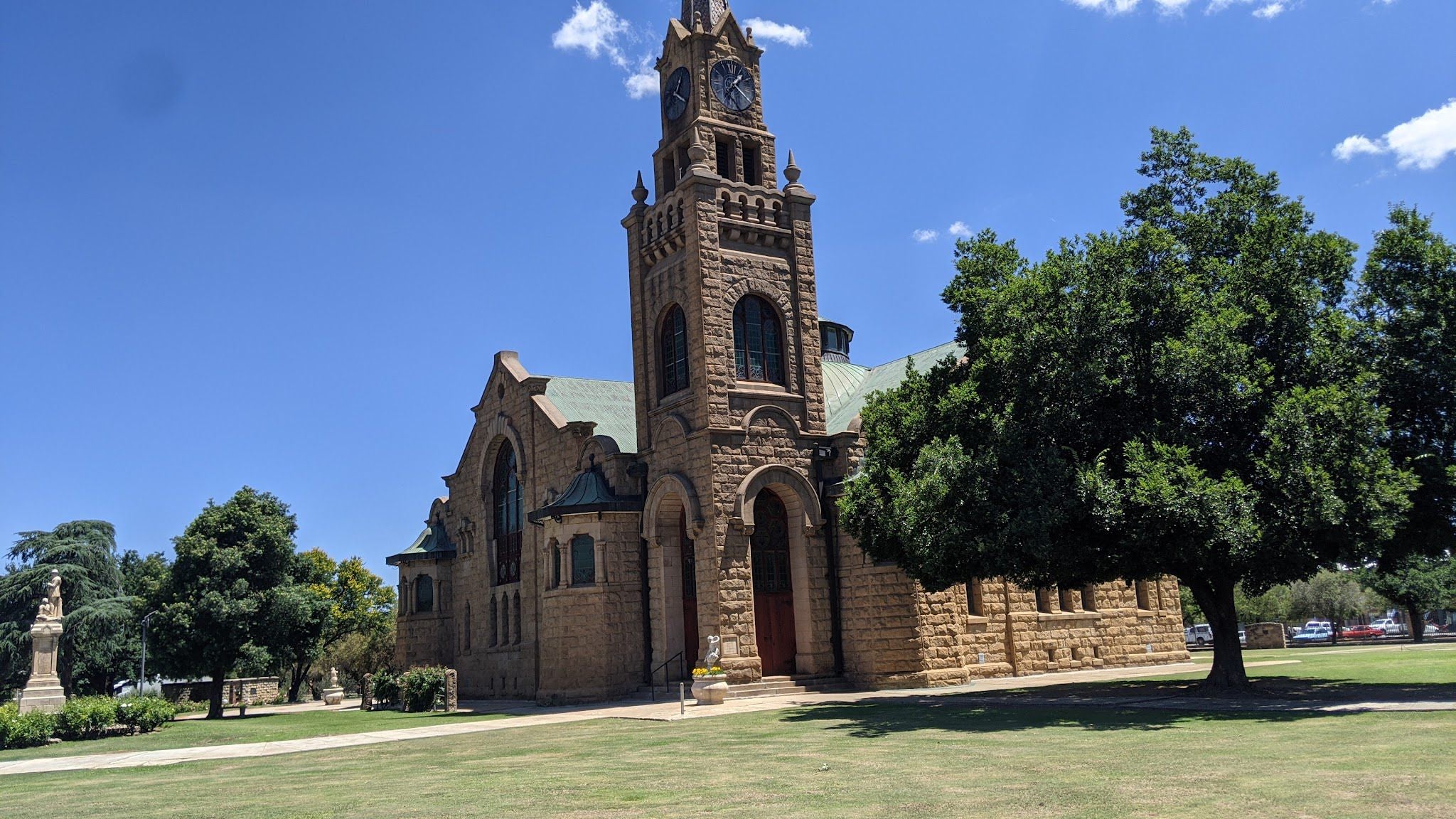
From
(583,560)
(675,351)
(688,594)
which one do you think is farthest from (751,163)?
(688,594)

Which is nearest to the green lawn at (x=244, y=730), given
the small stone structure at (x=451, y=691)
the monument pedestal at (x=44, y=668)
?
the small stone structure at (x=451, y=691)

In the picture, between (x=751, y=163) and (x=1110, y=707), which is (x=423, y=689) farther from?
(x=1110, y=707)

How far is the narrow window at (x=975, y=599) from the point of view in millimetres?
32812

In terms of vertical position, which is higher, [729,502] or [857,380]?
[857,380]

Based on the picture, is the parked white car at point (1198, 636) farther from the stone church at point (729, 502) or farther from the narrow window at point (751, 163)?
the narrow window at point (751, 163)

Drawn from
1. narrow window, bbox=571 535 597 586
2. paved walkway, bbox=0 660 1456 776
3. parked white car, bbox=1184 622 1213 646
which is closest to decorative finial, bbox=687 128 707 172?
narrow window, bbox=571 535 597 586

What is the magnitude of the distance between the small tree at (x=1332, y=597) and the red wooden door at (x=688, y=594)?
50212mm

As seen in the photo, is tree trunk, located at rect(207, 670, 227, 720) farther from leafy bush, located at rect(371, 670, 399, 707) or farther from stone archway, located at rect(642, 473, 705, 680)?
stone archway, located at rect(642, 473, 705, 680)

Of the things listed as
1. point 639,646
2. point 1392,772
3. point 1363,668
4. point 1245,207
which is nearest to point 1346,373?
point 1245,207

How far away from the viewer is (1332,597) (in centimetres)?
6794

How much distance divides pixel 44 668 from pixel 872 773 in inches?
1265

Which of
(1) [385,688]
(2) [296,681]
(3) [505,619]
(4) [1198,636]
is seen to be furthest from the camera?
(4) [1198,636]

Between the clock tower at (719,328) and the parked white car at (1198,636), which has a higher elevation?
the clock tower at (719,328)

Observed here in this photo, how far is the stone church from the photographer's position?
30.5 metres
